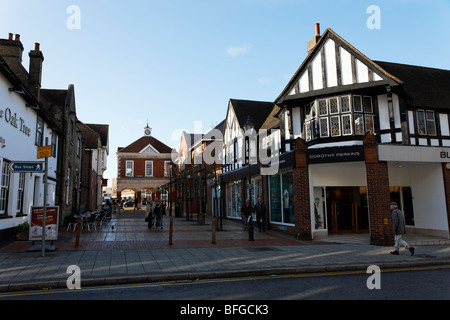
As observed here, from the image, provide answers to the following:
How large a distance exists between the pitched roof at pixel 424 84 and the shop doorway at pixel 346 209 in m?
5.00

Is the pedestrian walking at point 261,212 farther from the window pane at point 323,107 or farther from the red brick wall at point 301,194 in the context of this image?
the window pane at point 323,107

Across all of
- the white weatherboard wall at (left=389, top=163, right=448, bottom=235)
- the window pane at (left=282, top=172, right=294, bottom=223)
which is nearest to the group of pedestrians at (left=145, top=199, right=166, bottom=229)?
the window pane at (left=282, top=172, right=294, bottom=223)

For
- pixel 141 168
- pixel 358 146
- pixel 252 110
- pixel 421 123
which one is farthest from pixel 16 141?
pixel 141 168

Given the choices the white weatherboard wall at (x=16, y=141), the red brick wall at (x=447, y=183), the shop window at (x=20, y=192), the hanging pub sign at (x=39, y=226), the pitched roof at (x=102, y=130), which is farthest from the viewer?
the pitched roof at (x=102, y=130)

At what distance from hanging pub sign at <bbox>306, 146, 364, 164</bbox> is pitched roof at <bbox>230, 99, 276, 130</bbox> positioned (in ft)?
28.9

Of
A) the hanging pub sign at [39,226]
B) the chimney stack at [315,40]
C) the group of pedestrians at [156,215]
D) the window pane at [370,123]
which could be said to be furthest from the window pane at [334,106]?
the hanging pub sign at [39,226]

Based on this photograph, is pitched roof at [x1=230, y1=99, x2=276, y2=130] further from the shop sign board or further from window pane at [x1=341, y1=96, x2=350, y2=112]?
the shop sign board

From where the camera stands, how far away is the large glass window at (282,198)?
15.9 m

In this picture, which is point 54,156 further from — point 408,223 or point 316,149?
point 408,223

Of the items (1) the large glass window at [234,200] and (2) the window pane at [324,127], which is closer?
(2) the window pane at [324,127]

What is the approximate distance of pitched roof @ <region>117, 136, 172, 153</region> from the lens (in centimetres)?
5412

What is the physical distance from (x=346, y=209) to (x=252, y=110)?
10970 mm
